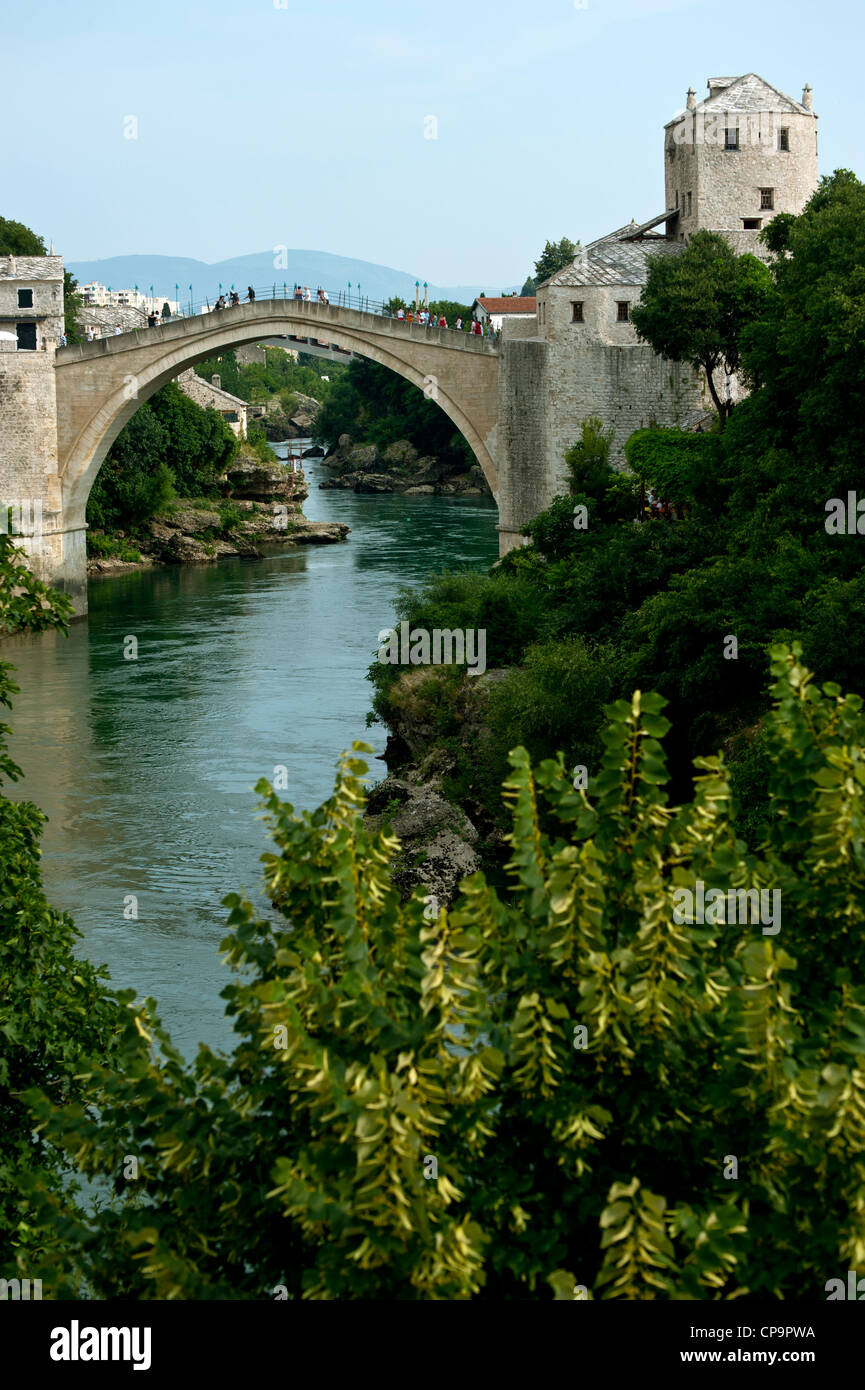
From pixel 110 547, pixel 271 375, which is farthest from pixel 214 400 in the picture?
pixel 271 375

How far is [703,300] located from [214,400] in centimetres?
3090

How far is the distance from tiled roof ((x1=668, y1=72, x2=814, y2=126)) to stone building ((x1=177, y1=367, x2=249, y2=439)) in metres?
24.7

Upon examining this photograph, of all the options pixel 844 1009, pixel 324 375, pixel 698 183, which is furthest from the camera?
pixel 324 375

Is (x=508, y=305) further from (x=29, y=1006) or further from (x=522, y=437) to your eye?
(x=29, y=1006)

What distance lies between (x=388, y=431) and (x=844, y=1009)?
5818 centimetres

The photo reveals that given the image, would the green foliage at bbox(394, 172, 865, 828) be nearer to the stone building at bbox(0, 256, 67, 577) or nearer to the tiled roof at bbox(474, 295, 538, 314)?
the stone building at bbox(0, 256, 67, 577)

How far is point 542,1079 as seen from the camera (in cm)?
455

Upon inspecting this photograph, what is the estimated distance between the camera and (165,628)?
29734mm

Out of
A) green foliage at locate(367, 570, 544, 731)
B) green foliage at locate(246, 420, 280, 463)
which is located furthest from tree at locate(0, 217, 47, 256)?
green foliage at locate(367, 570, 544, 731)

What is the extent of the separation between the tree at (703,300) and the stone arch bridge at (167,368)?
6701mm

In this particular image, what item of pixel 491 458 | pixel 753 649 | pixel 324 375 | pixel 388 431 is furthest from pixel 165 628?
pixel 324 375

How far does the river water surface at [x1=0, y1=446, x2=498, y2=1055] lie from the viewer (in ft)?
49.0

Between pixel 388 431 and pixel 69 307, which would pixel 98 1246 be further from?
pixel 388 431
